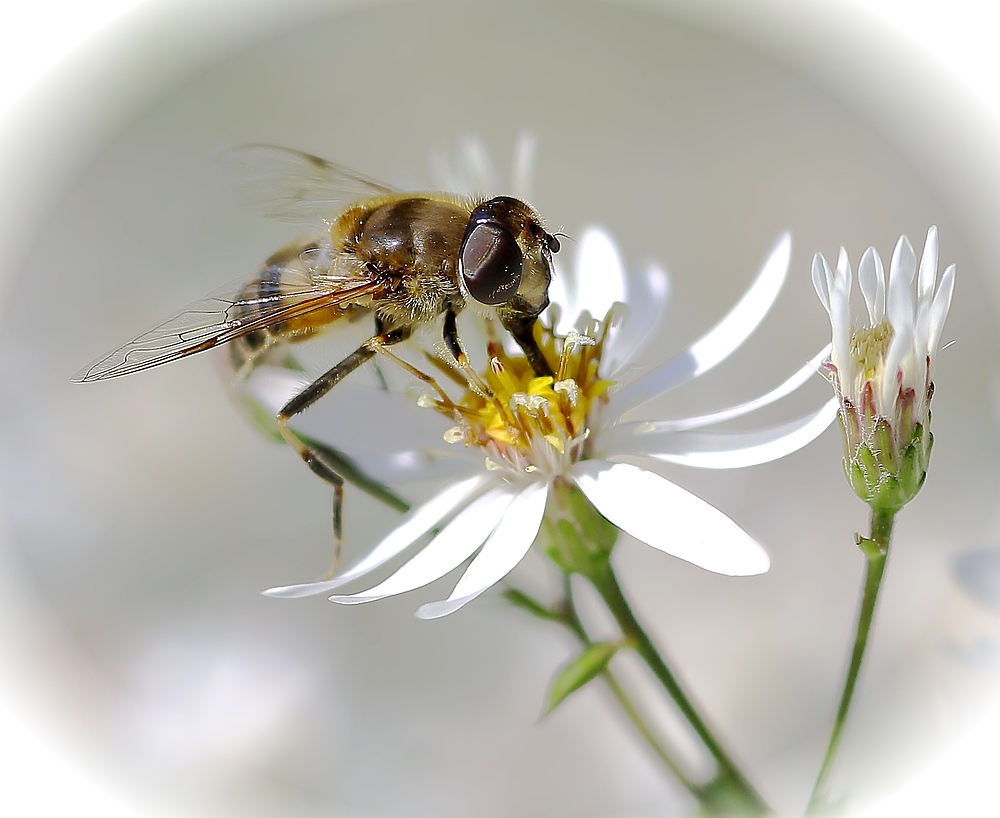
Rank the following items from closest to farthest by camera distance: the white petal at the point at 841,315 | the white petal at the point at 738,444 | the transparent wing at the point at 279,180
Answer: the white petal at the point at 841,315 → the white petal at the point at 738,444 → the transparent wing at the point at 279,180

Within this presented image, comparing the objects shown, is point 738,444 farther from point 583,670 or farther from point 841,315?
point 583,670

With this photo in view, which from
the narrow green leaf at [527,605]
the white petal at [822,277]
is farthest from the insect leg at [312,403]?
the white petal at [822,277]

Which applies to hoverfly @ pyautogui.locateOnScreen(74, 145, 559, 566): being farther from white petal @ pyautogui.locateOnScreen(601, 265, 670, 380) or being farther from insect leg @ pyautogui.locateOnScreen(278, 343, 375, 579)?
white petal @ pyautogui.locateOnScreen(601, 265, 670, 380)

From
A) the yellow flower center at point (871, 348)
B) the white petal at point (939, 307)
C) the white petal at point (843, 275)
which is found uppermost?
the white petal at point (843, 275)

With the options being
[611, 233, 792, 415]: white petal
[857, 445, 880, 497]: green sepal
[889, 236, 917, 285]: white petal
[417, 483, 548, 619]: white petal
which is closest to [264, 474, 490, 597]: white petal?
[417, 483, 548, 619]: white petal

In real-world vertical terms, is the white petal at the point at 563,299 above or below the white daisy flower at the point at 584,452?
above

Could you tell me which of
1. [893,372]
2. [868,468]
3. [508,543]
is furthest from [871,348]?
[508,543]

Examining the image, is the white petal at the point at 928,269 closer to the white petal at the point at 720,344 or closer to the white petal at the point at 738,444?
the white petal at the point at 738,444
